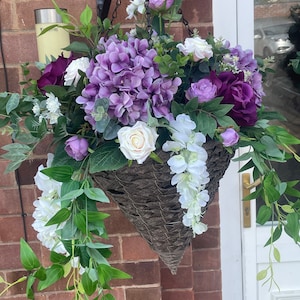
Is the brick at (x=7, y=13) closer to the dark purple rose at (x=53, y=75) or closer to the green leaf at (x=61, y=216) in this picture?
the dark purple rose at (x=53, y=75)

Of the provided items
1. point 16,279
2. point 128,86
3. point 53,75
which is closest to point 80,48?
point 53,75

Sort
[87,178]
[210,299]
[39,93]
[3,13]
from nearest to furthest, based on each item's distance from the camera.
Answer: [87,178]
[39,93]
[3,13]
[210,299]

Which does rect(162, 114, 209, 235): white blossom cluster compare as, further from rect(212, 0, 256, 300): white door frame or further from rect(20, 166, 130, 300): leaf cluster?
rect(212, 0, 256, 300): white door frame

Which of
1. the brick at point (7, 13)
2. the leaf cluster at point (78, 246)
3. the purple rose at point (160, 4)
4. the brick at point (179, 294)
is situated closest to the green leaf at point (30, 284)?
the leaf cluster at point (78, 246)

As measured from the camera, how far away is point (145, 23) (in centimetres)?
102

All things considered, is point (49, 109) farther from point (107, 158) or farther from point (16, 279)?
point (16, 279)

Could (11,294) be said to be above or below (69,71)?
below

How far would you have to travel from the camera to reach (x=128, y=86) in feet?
2.67

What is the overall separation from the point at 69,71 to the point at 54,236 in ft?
1.06

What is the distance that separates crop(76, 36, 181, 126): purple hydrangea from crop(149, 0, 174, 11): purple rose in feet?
0.39

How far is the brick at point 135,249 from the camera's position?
4.58 ft

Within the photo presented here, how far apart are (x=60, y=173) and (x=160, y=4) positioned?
39 cm

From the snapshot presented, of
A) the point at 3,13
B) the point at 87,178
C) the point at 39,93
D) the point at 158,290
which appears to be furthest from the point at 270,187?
the point at 3,13

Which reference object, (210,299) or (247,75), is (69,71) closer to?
(247,75)
